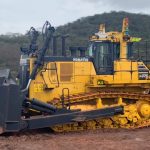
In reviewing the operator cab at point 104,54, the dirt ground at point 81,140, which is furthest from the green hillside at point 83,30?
the dirt ground at point 81,140

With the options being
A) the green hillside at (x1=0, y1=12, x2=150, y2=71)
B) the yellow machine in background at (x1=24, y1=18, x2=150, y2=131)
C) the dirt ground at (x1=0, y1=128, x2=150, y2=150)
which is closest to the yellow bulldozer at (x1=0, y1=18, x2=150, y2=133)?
the yellow machine in background at (x1=24, y1=18, x2=150, y2=131)

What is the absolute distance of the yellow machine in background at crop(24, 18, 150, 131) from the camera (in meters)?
16.9

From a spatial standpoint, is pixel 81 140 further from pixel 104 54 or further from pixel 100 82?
pixel 104 54

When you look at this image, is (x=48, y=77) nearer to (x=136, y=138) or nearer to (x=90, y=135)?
(x=90, y=135)

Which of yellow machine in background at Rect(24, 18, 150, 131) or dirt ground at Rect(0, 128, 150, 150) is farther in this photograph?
yellow machine in background at Rect(24, 18, 150, 131)

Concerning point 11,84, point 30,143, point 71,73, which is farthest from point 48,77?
point 30,143

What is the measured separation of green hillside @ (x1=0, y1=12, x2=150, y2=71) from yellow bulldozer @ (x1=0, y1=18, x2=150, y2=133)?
23.8 meters

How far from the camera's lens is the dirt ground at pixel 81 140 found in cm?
1362

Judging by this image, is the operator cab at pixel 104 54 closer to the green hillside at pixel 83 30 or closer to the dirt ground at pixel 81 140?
the dirt ground at pixel 81 140

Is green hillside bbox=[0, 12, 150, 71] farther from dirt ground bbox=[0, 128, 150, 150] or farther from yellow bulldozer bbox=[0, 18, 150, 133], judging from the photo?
dirt ground bbox=[0, 128, 150, 150]

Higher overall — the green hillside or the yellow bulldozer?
the green hillside

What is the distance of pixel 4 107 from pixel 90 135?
265 centimetres

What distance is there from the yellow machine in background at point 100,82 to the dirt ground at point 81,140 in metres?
0.42

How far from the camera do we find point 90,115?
Answer: 640 inches
